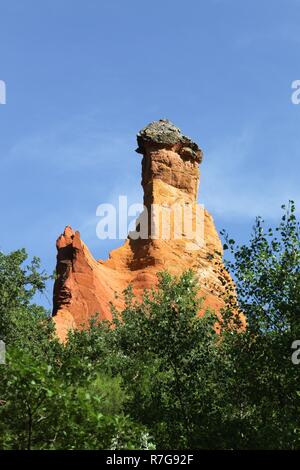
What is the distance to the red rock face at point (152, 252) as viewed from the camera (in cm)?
7094

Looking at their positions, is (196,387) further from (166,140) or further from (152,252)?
(166,140)

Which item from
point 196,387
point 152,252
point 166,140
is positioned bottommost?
point 196,387

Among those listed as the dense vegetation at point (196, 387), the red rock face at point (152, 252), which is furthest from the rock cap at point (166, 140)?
the dense vegetation at point (196, 387)

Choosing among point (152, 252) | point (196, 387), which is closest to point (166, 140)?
point (152, 252)

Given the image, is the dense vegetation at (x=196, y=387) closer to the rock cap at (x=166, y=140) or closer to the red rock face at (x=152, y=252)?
the red rock face at (x=152, y=252)

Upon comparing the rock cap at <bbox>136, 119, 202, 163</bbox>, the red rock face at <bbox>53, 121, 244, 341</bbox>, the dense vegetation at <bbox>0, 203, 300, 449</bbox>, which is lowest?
the dense vegetation at <bbox>0, 203, 300, 449</bbox>

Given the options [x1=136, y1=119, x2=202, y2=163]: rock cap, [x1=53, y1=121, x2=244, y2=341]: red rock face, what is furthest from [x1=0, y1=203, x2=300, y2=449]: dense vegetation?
[x1=136, y1=119, x2=202, y2=163]: rock cap

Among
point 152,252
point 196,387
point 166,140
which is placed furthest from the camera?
point 166,140

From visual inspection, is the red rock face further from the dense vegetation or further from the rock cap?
the dense vegetation

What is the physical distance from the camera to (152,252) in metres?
79.4

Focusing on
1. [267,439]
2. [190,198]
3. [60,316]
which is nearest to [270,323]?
[267,439]

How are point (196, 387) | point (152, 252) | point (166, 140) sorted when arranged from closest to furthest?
point (196, 387), point (152, 252), point (166, 140)

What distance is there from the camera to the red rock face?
7094cm
